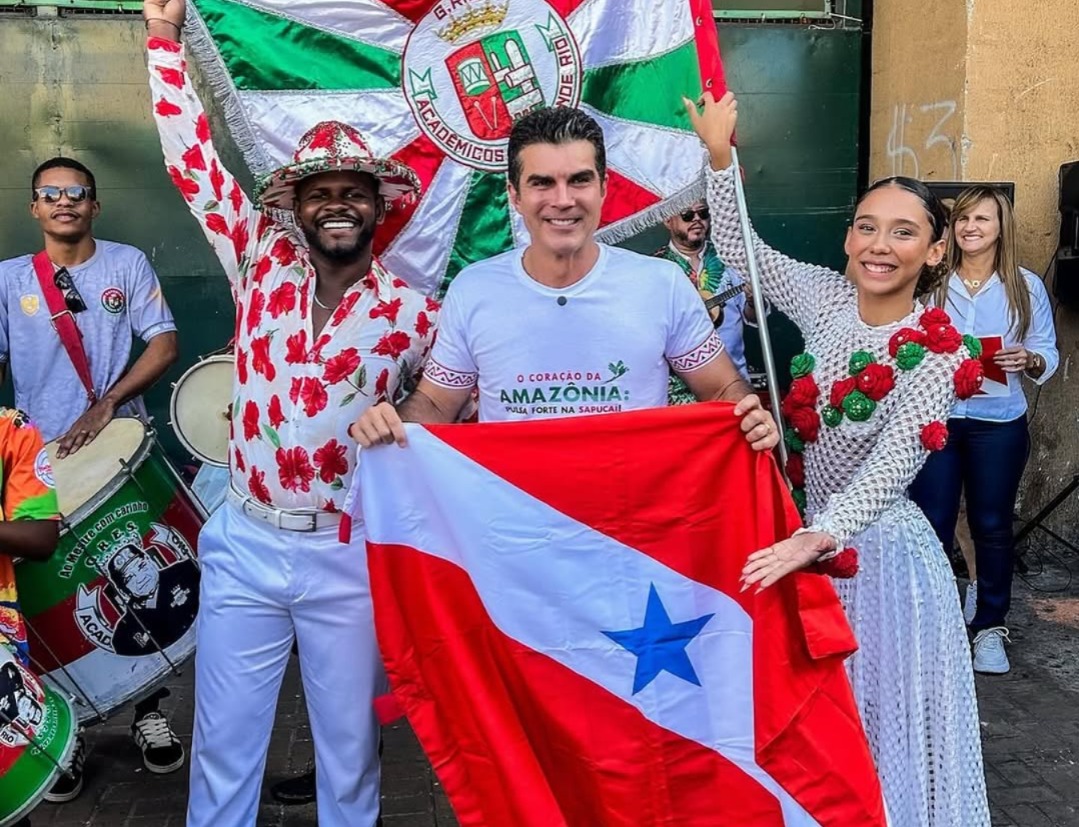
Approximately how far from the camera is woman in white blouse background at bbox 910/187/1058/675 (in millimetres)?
5316

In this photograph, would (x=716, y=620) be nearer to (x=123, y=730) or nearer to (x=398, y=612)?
(x=398, y=612)

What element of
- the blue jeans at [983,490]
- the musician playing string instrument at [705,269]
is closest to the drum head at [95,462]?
the musician playing string instrument at [705,269]

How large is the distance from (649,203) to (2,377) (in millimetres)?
2831

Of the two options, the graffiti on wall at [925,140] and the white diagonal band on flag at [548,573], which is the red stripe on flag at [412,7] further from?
the graffiti on wall at [925,140]

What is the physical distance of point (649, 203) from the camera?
371cm

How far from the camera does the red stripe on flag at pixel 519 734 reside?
2.89m

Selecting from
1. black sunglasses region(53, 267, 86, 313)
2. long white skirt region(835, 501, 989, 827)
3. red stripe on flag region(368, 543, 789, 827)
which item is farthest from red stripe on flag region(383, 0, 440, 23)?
long white skirt region(835, 501, 989, 827)

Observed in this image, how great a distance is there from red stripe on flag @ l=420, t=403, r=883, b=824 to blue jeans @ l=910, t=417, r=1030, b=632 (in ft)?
8.72

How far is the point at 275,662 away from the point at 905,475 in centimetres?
182

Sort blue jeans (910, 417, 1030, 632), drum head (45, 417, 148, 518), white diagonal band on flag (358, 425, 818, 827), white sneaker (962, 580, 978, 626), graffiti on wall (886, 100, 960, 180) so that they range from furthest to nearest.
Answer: graffiti on wall (886, 100, 960, 180) → white sneaker (962, 580, 978, 626) → blue jeans (910, 417, 1030, 632) → drum head (45, 417, 148, 518) → white diagonal band on flag (358, 425, 818, 827)

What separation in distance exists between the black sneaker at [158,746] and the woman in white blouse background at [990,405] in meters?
3.42

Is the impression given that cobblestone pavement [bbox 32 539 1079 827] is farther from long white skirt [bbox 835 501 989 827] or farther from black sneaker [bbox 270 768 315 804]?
long white skirt [bbox 835 501 989 827]

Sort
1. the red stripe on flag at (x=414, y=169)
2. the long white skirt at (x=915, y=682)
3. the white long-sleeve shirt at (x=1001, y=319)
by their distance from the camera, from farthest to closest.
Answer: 1. the white long-sleeve shirt at (x=1001, y=319)
2. the red stripe on flag at (x=414, y=169)
3. the long white skirt at (x=915, y=682)

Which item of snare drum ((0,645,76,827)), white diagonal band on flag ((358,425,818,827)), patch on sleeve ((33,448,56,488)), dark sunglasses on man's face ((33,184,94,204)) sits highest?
dark sunglasses on man's face ((33,184,94,204))
